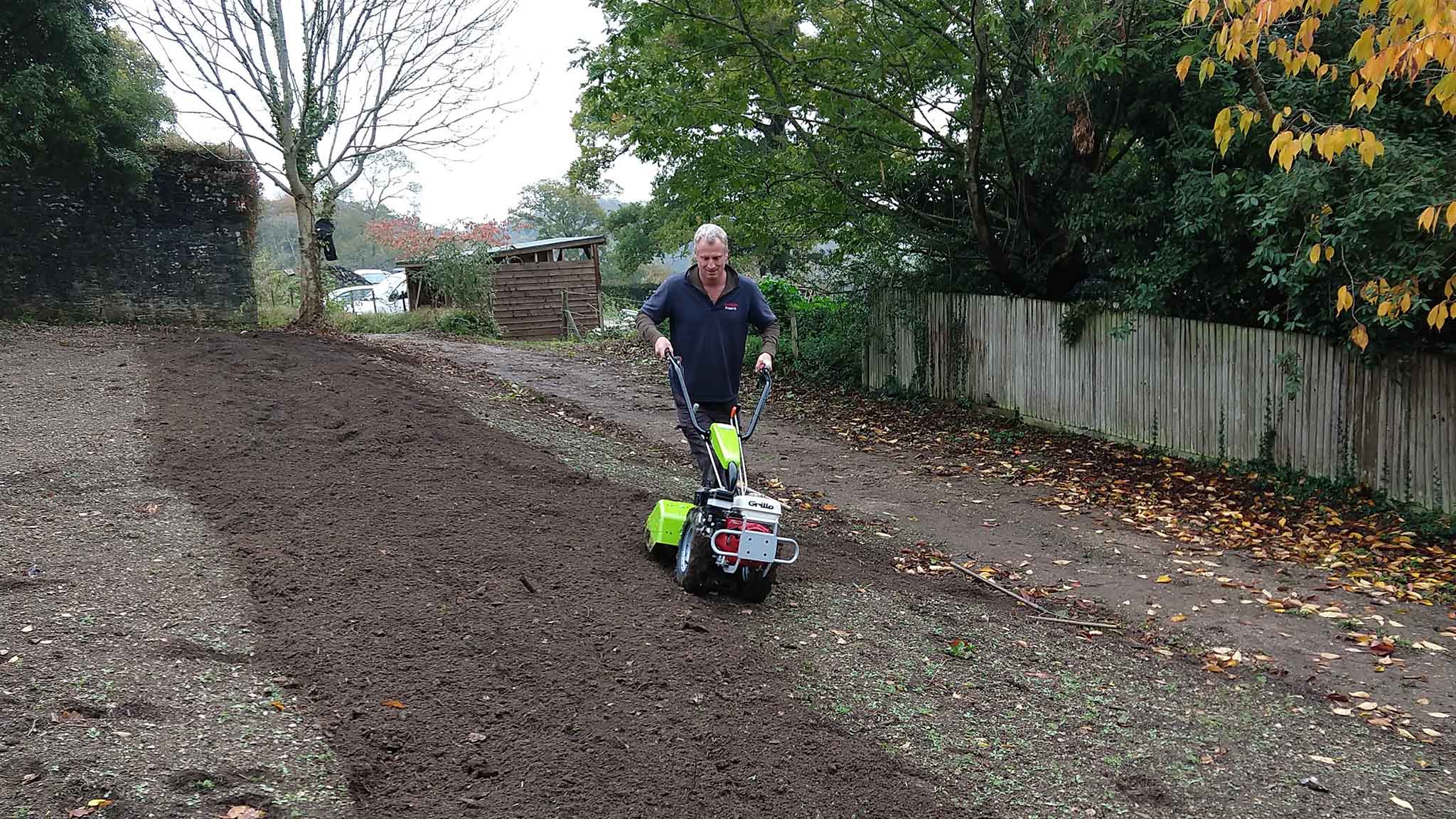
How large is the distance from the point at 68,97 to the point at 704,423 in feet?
49.0

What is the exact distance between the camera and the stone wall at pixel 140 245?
55.8 feet

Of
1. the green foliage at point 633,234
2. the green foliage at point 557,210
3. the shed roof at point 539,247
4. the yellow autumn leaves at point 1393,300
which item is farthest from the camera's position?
→ the green foliage at point 557,210

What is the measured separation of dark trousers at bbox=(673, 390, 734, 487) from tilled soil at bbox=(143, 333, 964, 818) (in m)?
0.70

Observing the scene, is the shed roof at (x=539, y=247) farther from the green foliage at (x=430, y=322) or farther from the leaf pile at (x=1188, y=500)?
the leaf pile at (x=1188, y=500)

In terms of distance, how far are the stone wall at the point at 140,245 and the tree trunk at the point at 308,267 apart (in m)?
0.89

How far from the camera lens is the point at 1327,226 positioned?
26.9 feet

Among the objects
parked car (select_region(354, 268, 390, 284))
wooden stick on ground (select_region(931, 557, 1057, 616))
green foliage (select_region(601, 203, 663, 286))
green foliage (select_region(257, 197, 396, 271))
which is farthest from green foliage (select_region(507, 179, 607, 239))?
wooden stick on ground (select_region(931, 557, 1057, 616))

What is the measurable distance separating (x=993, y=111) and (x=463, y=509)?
8.64m

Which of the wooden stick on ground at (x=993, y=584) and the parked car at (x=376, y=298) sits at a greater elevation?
the parked car at (x=376, y=298)

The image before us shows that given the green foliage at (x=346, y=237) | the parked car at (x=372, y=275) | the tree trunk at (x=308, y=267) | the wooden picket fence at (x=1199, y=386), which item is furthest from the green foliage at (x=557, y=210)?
the wooden picket fence at (x=1199, y=386)

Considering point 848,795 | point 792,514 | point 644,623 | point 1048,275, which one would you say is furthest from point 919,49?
point 848,795

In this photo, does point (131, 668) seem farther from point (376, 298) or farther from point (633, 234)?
point (376, 298)

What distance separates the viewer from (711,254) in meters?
5.88

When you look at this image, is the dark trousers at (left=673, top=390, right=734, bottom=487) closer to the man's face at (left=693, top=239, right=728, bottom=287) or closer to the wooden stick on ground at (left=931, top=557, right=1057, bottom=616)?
the man's face at (left=693, top=239, right=728, bottom=287)
